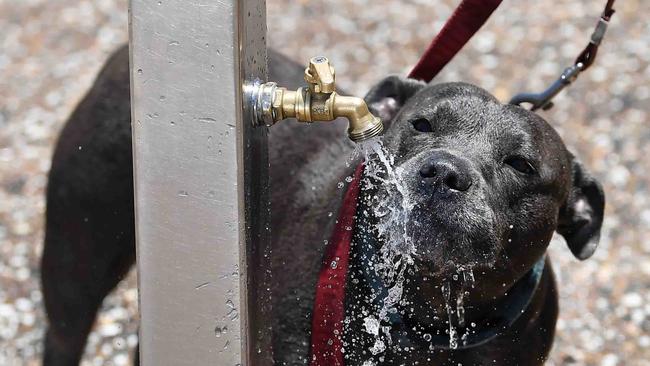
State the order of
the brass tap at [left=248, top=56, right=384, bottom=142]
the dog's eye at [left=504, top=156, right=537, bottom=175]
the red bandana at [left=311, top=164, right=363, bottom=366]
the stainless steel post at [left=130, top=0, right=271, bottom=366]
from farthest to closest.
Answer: the dog's eye at [left=504, top=156, right=537, bottom=175] → the red bandana at [left=311, top=164, right=363, bottom=366] → the brass tap at [left=248, top=56, right=384, bottom=142] → the stainless steel post at [left=130, top=0, right=271, bottom=366]

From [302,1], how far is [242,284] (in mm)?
Answer: 5222

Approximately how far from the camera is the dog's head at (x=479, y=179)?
291 cm

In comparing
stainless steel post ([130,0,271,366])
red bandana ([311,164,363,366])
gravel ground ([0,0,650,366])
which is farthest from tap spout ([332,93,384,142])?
gravel ground ([0,0,650,366])

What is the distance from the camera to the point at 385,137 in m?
3.41

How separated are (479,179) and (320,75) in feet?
3.23

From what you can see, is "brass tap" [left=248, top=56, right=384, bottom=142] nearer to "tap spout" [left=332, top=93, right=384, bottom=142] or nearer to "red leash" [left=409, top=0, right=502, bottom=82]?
"tap spout" [left=332, top=93, right=384, bottom=142]

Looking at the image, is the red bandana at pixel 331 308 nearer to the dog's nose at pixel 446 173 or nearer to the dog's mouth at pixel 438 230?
the dog's mouth at pixel 438 230

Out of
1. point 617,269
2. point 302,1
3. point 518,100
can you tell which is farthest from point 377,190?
point 302,1

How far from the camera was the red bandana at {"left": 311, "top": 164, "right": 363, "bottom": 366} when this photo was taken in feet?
9.76

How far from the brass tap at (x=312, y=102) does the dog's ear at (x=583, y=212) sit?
1.61 metres

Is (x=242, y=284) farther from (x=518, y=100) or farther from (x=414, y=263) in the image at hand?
(x=518, y=100)

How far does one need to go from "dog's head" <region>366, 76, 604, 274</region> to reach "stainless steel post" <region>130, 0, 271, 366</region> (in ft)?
2.93

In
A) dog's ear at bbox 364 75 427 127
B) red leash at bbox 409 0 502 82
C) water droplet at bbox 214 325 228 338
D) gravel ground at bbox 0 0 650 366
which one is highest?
water droplet at bbox 214 325 228 338

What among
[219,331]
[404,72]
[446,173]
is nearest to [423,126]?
[446,173]
